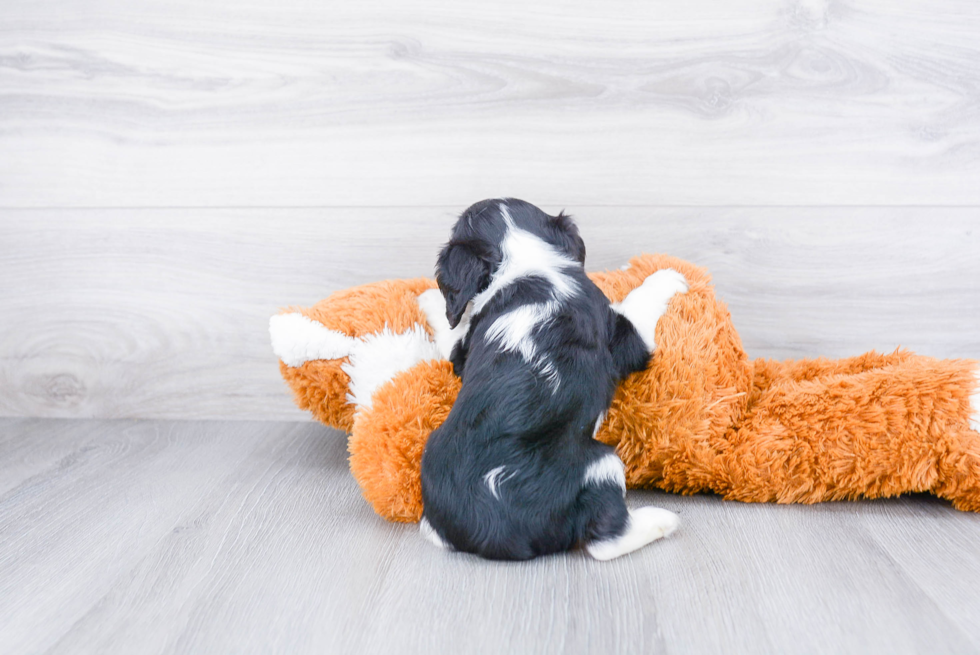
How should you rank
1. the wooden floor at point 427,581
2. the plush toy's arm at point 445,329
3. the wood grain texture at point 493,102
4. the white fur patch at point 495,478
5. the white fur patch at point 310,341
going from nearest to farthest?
the wooden floor at point 427,581 < the white fur patch at point 495,478 < the plush toy's arm at point 445,329 < the white fur patch at point 310,341 < the wood grain texture at point 493,102

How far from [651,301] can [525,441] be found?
0.49 m

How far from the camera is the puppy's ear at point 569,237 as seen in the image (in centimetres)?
148

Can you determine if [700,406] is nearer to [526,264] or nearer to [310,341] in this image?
[526,264]

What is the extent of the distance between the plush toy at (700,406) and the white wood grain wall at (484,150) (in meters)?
0.36

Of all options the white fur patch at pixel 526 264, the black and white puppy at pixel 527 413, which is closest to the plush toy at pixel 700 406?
the black and white puppy at pixel 527 413

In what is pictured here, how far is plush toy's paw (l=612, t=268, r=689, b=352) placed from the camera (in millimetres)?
1513

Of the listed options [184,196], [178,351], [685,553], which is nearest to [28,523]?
[178,351]

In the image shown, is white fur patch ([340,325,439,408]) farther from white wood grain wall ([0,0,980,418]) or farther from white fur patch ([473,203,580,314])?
white wood grain wall ([0,0,980,418])

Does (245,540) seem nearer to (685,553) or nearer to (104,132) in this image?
(685,553)

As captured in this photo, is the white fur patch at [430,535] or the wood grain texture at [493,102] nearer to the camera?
the white fur patch at [430,535]

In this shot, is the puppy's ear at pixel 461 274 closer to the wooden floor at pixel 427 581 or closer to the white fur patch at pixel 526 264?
the white fur patch at pixel 526 264

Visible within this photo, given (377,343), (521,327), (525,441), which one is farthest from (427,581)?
(377,343)

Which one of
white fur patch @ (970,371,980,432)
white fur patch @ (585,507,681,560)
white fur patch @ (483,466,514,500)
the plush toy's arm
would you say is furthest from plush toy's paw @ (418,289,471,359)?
white fur patch @ (970,371,980,432)

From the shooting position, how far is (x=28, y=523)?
147cm
